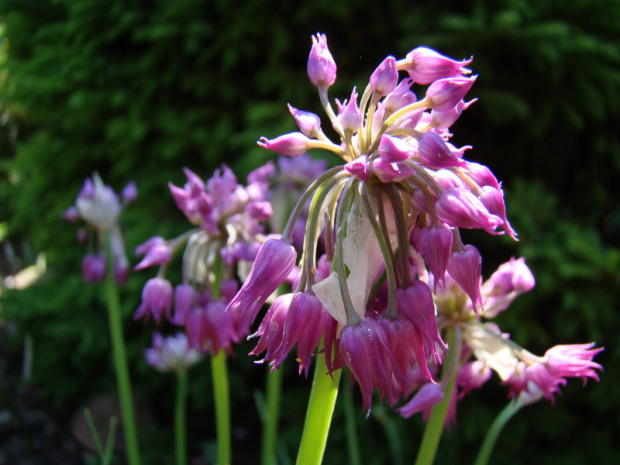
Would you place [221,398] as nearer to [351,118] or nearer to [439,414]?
[439,414]

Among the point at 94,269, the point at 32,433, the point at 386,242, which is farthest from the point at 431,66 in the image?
the point at 32,433

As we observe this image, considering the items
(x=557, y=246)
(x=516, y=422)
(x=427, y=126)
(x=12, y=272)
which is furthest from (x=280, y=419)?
(x=12, y=272)

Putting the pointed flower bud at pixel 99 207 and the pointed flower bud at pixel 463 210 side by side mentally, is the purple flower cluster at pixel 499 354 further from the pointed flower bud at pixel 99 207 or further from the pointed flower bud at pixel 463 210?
the pointed flower bud at pixel 99 207

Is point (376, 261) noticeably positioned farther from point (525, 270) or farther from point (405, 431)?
point (405, 431)

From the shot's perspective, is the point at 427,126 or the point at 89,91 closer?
the point at 427,126

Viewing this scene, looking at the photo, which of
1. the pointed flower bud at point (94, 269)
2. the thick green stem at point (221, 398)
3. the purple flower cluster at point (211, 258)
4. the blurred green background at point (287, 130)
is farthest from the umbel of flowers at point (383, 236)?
the blurred green background at point (287, 130)

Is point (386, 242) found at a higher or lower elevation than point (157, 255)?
higher
